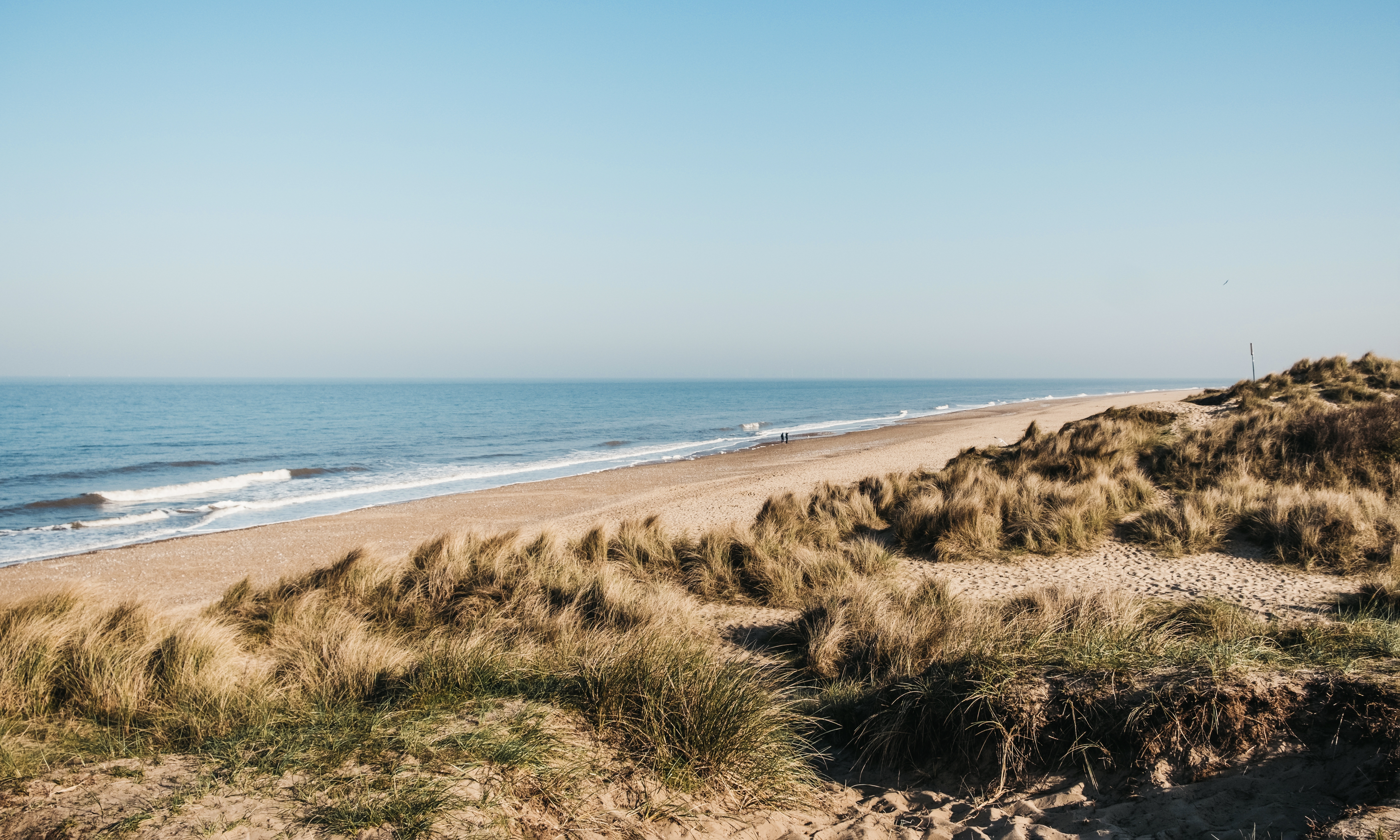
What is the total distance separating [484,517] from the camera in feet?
62.1

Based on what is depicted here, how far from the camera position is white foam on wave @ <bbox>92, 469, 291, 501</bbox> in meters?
23.3

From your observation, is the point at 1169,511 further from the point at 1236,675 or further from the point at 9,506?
the point at 9,506

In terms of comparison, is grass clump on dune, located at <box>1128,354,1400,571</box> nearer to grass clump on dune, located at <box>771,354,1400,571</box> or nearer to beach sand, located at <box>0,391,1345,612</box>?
grass clump on dune, located at <box>771,354,1400,571</box>

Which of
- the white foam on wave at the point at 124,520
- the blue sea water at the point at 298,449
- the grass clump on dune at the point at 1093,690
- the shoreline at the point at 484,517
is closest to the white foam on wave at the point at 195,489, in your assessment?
the blue sea water at the point at 298,449

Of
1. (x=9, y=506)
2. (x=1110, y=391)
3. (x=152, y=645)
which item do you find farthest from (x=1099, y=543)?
(x=1110, y=391)

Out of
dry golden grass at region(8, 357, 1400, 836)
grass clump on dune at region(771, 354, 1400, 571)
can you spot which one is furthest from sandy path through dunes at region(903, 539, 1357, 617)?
dry golden grass at region(8, 357, 1400, 836)

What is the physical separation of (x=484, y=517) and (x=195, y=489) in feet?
45.2

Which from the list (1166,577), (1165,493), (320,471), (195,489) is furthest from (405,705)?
(320,471)

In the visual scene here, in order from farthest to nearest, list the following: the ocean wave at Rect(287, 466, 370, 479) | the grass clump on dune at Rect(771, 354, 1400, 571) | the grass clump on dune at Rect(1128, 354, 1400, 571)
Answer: the ocean wave at Rect(287, 466, 370, 479) → the grass clump on dune at Rect(771, 354, 1400, 571) → the grass clump on dune at Rect(1128, 354, 1400, 571)

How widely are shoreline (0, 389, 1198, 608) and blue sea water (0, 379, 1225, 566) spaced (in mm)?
2053

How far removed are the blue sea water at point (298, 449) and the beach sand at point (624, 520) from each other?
2.33 meters

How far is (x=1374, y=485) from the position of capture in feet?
38.0

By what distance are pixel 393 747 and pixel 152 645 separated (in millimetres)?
2942

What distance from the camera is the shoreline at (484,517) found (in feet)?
42.3
